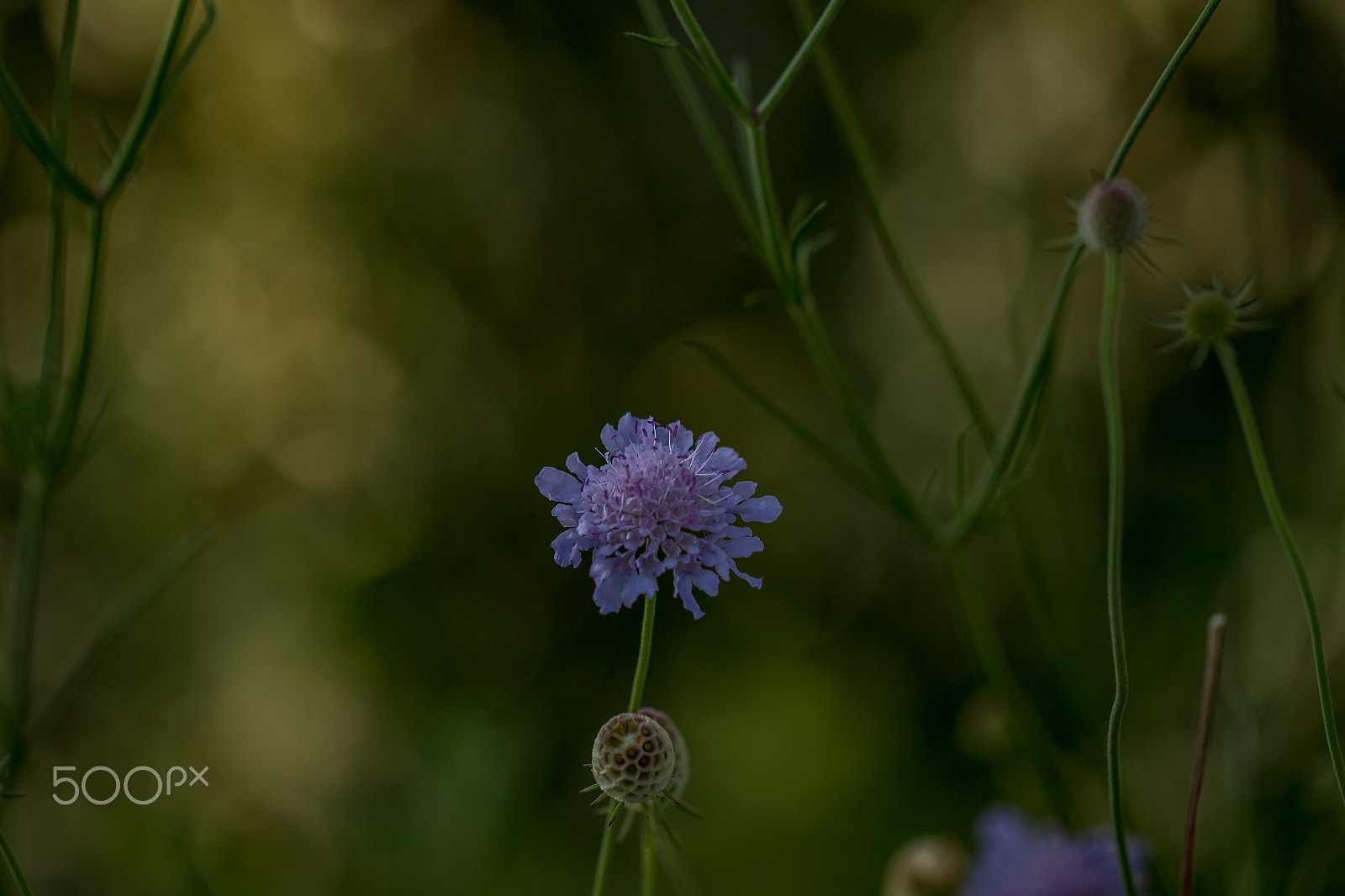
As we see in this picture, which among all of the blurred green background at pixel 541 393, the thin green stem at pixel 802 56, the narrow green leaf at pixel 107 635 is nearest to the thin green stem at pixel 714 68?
the thin green stem at pixel 802 56

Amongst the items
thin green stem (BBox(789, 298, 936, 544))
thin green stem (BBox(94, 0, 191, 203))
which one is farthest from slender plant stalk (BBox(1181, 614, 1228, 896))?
thin green stem (BBox(94, 0, 191, 203))

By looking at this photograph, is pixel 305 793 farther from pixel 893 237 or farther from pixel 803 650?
pixel 893 237

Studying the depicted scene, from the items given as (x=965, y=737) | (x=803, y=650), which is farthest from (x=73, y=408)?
(x=803, y=650)

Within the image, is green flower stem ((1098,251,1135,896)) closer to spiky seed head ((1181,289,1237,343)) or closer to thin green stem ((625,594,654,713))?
spiky seed head ((1181,289,1237,343))

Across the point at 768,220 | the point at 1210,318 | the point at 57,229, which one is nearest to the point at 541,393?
the point at 57,229

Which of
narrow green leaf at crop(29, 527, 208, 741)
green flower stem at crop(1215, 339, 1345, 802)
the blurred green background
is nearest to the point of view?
green flower stem at crop(1215, 339, 1345, 802)

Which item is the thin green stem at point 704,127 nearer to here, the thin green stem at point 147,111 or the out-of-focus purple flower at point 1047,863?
the thin green stem at point 147,111
